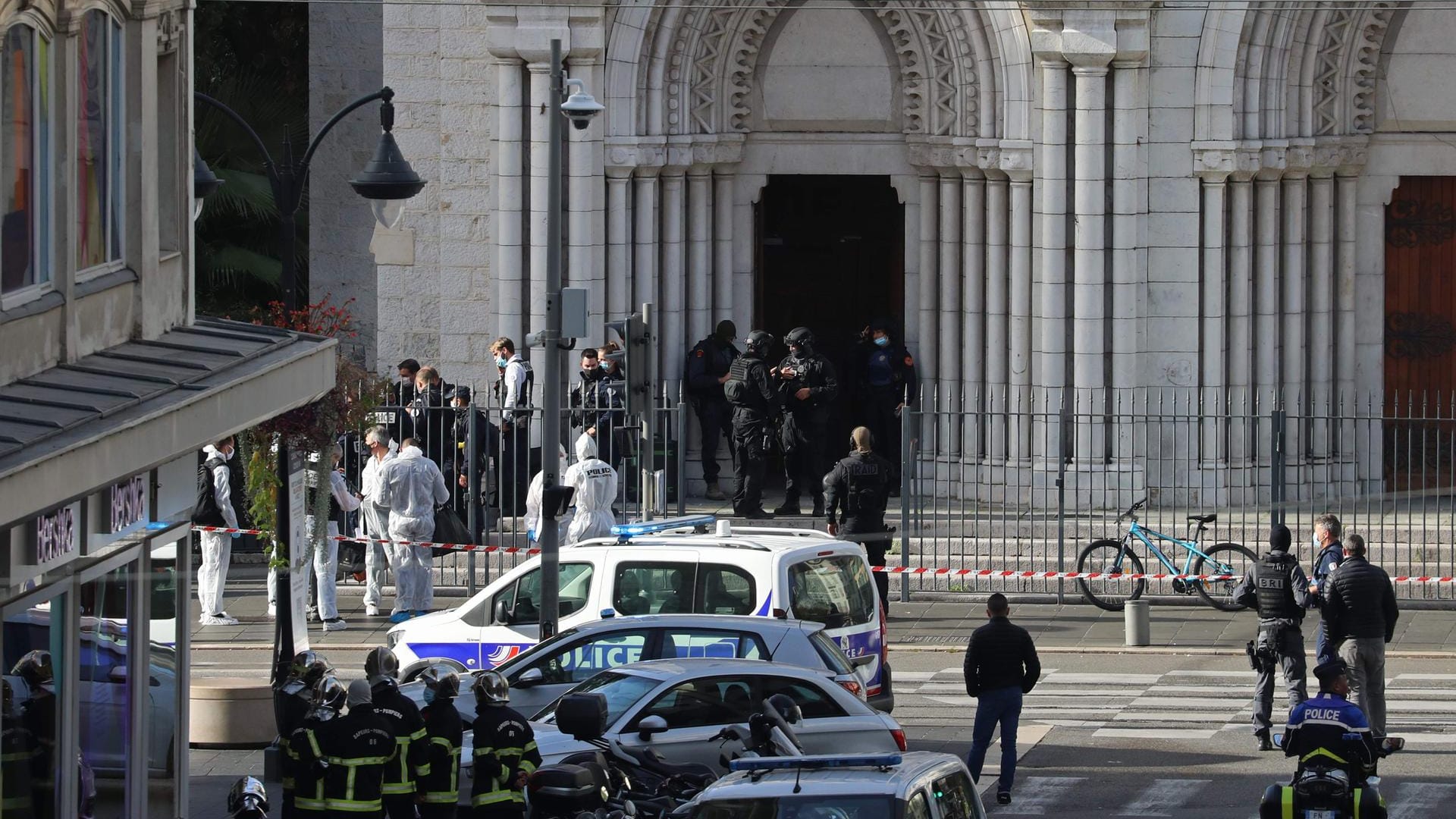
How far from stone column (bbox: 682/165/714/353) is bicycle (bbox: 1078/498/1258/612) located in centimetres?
515

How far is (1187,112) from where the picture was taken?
24281mm

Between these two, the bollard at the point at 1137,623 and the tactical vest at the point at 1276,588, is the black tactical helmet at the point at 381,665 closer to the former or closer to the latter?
the tactical vest at the point at 1276,588

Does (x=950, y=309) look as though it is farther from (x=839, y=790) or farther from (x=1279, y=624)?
(x=839, y=790)

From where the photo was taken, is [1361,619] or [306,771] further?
[1361,619]

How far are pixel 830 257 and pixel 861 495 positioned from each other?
632cm

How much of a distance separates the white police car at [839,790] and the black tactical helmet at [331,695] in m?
2.63

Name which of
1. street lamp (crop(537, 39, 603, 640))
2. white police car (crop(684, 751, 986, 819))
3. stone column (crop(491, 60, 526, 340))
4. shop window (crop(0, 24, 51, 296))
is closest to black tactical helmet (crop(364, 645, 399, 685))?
shop window (crop(0, 24, 51, 296))

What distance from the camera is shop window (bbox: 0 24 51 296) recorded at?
11.4 meters

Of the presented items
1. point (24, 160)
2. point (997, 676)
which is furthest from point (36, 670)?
point (997, 676)

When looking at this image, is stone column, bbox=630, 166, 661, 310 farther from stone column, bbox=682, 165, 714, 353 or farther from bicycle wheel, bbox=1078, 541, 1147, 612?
bicycle wheel, bbox=1078, 541, 1147, 612

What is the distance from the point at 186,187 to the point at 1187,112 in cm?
1248

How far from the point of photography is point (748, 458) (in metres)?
24.1

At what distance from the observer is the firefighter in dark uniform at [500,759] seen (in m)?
12.7

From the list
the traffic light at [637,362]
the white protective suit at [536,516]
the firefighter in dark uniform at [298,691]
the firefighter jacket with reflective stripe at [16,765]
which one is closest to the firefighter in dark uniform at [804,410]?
the white protective suit at [536,516]
